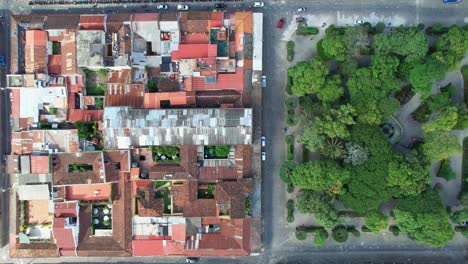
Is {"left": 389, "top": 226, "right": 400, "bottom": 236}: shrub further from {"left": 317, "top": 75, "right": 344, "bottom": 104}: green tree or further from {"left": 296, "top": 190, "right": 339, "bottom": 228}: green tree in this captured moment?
{"left": 317, "top": 75, "right": 344, "bottom": 104}: green tree

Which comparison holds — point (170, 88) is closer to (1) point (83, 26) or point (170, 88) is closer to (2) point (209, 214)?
(1) point (83, 26)

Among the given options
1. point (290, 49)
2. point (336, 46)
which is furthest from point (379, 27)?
point (290, 49)

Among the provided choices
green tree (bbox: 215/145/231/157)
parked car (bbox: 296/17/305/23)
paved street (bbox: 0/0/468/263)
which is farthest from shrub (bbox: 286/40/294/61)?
green tree (bbox: 215/145/231/157)

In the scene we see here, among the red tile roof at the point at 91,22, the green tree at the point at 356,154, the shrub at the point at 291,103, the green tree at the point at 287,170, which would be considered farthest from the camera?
the shrub at the point at 291,103

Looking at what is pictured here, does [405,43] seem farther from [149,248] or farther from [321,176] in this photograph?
[149,248]

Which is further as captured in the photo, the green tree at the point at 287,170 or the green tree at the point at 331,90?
the green tree at the point at 287,170

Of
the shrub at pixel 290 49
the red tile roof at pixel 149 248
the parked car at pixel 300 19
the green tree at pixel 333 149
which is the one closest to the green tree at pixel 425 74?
the green tree at pixel 333 149

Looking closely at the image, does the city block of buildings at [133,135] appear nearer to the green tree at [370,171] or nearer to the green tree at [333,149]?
the green tree at [333,149]
